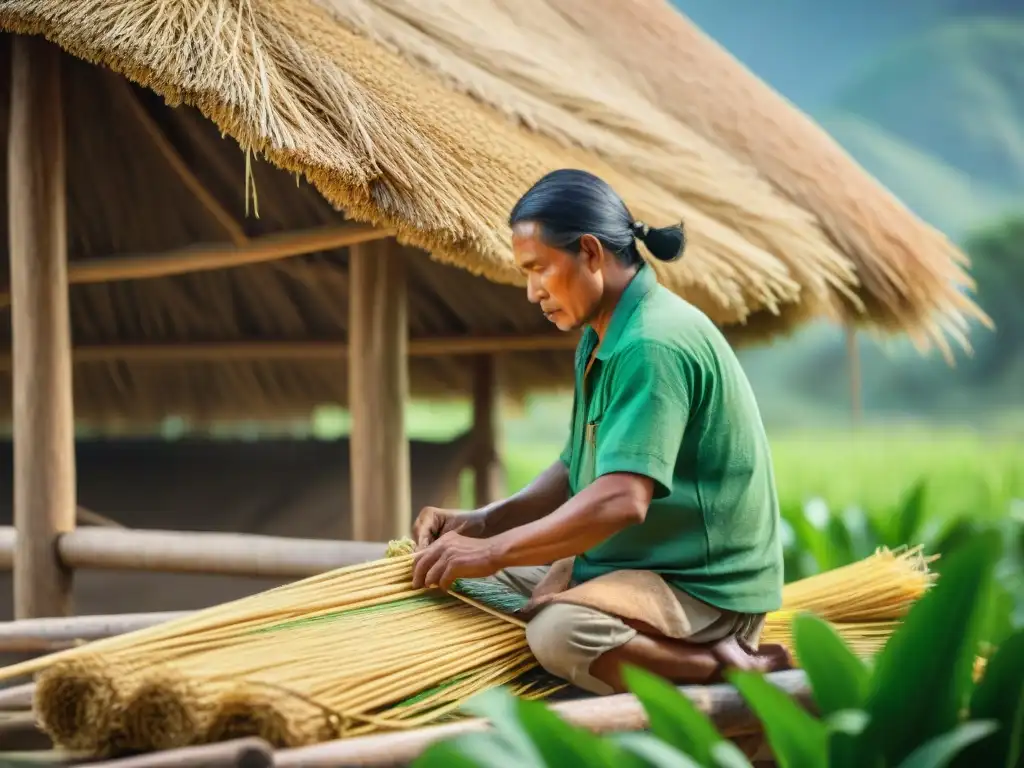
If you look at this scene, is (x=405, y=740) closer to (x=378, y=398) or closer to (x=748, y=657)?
(x=748, y=657)

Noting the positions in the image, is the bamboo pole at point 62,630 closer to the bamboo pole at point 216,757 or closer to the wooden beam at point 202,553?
the wooden beam at point 202,553

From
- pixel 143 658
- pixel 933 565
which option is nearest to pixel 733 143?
pixel 933 565

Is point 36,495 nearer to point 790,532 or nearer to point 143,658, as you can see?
point 143,658

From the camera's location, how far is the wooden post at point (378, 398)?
322 cm

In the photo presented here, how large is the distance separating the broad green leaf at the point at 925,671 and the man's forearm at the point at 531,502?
0.75 metres

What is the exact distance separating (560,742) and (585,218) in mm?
819

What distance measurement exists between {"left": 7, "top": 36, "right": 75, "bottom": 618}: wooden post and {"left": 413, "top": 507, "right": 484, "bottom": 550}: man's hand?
4.49 feet

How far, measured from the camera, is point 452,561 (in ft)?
6.18

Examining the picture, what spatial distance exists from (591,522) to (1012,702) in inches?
25.2

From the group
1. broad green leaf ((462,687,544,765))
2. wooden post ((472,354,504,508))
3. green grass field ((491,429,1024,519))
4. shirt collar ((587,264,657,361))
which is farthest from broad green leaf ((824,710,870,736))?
wooden post ((472,354,504,508))

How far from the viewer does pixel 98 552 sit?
309 cm

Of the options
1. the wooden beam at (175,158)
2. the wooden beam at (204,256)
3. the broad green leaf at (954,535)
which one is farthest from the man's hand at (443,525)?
the broad green leaf at (954,535)

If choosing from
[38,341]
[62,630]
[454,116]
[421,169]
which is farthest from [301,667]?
[454,116]

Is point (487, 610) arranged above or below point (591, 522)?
below
